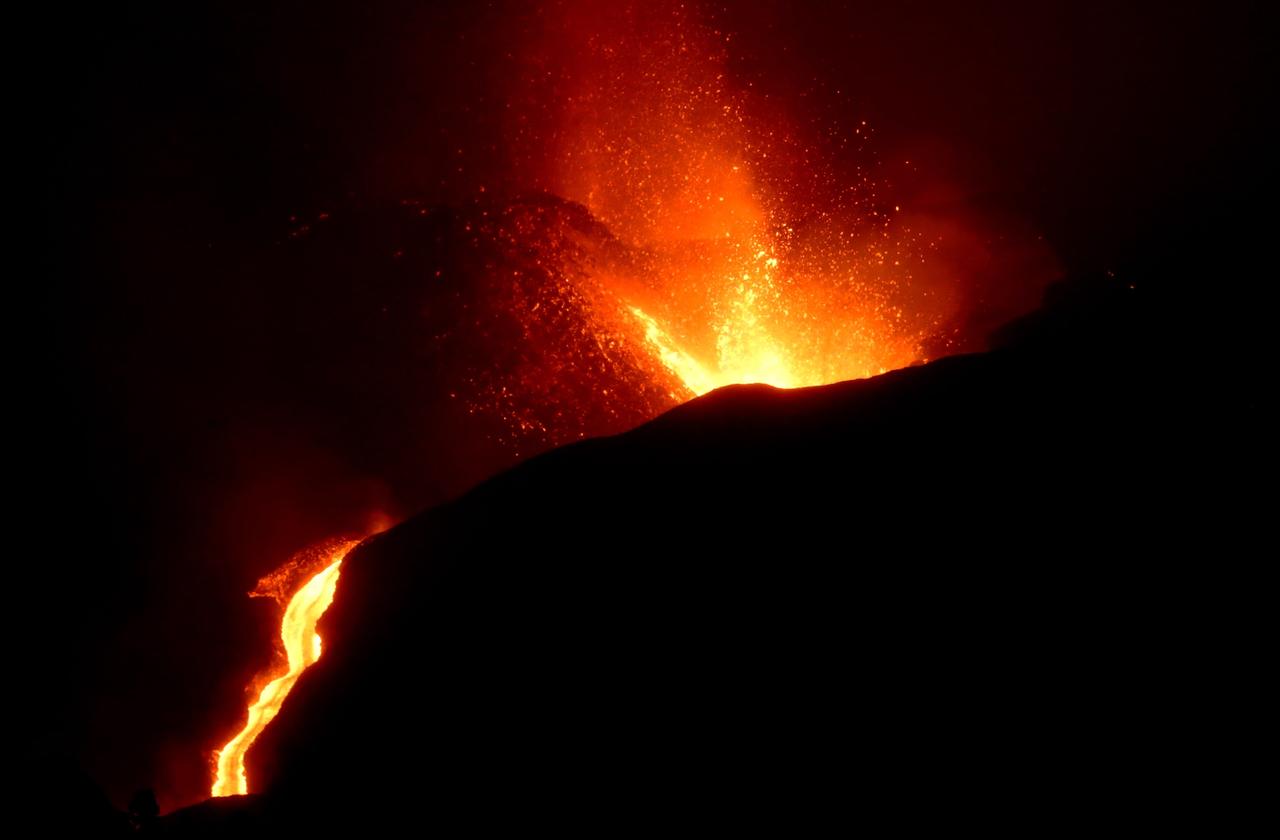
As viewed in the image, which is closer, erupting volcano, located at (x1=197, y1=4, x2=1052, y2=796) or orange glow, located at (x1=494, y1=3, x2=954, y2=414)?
erupting volcano, located at (x1=197, y1=4, x2=1052, y2=796)

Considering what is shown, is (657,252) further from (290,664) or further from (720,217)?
(290,664)

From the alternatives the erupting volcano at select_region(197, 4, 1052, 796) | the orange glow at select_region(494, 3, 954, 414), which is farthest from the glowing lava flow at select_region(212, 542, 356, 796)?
the orange glow at select_region(494, 3, 954, 414)

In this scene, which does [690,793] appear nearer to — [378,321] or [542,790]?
[542,790]

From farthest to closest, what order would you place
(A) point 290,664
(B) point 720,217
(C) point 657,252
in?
(B) point 720,217 < (C) point 657,252 < (A) point 290,664

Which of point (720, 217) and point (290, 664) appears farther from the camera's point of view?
point (720, 217)

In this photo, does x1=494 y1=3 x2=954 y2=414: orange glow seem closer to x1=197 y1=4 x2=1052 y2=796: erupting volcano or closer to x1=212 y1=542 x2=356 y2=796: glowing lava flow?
x1=197 y1=4 x2=1052 y2=796: erupting volcano

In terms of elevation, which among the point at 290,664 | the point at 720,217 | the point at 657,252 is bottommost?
the point at 290,664

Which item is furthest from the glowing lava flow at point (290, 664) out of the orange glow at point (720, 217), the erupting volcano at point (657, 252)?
the orange glow at point (720, 217)

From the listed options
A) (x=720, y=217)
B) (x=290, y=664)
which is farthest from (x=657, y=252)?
(x=290, y=664)
